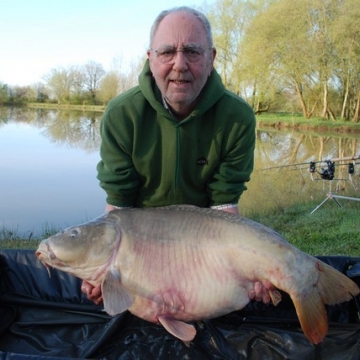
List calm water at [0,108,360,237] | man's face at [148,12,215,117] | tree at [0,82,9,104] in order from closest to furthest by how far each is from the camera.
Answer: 1. man's face at [148,12,215,117]
2. calm water at [0,108,360,237]
3. tree at [0,82,9,104]

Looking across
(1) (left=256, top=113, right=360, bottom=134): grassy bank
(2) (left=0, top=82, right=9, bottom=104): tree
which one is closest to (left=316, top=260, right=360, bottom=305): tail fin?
(1) (left=256, top=113, right=360, bottom=134): grassy bank

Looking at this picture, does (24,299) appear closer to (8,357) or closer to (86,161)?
(8,357)

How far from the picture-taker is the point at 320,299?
1.20 meters

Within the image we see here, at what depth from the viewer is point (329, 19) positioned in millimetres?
15188

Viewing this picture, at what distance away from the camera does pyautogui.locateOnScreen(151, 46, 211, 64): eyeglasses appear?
1398mm

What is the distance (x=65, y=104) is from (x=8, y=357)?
33725 mm

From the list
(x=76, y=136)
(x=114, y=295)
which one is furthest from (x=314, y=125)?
(x=114, y=295)

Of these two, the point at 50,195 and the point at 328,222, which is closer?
the point at 328,222

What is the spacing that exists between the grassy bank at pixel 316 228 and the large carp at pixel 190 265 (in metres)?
1.40

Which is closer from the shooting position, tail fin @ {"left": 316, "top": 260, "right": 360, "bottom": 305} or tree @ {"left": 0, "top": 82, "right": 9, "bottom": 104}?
tail fin @ {"left": 316, "top": 260, "right": 360, "bottom": 305}

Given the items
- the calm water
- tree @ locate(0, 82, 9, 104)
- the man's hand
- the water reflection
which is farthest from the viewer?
tree @ locate(0, 82, 9, 104)

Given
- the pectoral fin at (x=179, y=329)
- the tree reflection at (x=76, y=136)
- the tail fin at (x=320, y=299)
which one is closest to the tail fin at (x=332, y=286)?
the tail fin at (x=320, y=299)

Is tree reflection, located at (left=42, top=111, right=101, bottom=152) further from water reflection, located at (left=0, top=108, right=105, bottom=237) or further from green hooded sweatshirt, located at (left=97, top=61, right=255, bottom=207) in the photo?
green hooded sweatshirt, located at (left=97, top=61, right=255, bottom=207)

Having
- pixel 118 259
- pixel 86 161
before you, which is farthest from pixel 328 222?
pixel 86 161
